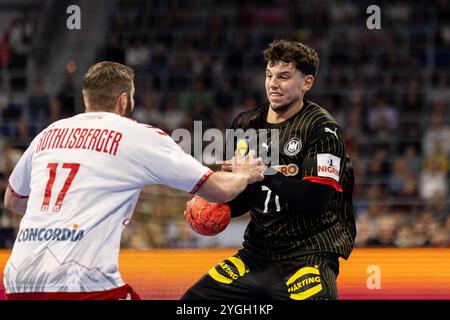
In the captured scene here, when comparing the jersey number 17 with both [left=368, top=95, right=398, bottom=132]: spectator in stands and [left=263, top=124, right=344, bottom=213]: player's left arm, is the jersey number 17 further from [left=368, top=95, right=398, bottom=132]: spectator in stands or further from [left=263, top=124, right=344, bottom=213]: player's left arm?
[left=368, top=95, right=398, bottom=132]: spectator in stands

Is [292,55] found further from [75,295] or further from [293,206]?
[75,295]

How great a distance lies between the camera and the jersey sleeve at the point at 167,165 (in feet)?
15.2

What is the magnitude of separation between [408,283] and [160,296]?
2.60 m

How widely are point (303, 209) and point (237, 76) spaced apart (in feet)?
33.9

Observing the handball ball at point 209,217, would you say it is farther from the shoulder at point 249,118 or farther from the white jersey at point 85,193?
the white jersey at point 85,193

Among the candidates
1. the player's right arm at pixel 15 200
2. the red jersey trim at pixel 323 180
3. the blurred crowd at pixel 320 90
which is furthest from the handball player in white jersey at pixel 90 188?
the blurred crowd at pixel 320 90

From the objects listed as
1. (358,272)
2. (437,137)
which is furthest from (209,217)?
(437,137)

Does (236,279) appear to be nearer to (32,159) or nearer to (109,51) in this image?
(32,159)

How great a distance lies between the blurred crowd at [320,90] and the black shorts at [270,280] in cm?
517

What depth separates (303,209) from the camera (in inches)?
215

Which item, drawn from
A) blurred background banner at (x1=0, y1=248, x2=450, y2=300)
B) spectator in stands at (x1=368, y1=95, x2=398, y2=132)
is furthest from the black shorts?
spectator in stands at (x1=368, y1=95, x2=398, y2=132)

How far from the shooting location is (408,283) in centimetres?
854

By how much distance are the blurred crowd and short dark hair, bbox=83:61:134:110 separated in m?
6.48

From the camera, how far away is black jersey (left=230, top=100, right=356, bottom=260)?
555 cm
